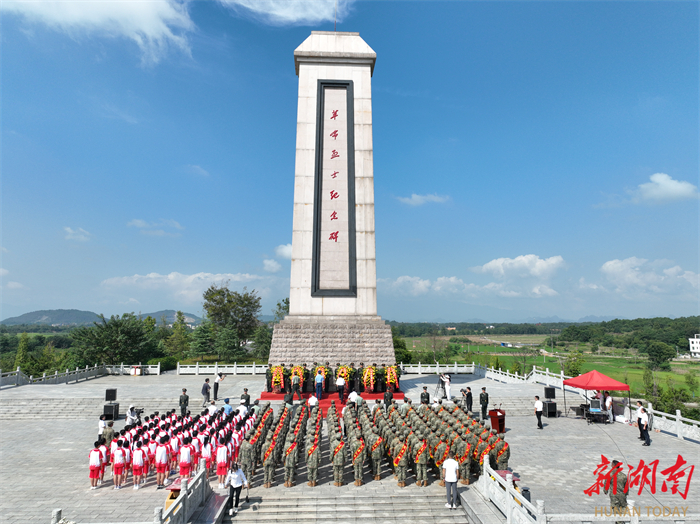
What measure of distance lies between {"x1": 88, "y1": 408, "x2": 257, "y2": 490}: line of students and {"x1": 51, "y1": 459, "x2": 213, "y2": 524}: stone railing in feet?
2.99

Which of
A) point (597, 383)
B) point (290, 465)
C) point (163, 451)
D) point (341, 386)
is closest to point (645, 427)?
point (597, 383)

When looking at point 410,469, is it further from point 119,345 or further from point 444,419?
point 119,345

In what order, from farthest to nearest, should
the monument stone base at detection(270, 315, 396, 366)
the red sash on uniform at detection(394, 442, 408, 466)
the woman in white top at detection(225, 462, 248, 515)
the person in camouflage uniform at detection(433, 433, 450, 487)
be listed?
the monument stone base at detection(270, 315, 396, 366) < the person in camouflage uniform at detection(433, 433, 450, 487) < the red sash on uniform at detection(394, 442, 408, 466) < the woman in white top at detection(225, 462, 248, 515)

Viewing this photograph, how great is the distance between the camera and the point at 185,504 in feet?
25.5

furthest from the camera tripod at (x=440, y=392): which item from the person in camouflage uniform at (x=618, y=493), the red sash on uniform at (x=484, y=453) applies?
the person in camouflage uniform at (x=618, y=493)

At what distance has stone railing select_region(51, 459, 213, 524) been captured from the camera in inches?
267

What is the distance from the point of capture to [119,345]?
3469cm

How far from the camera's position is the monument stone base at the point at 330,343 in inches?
861

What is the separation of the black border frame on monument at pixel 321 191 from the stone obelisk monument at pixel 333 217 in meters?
0.05

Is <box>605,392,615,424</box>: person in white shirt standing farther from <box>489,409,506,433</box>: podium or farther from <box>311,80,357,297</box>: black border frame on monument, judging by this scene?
<box>311,80,357,297</box>: black border frame on monument

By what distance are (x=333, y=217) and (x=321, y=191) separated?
1644 mm

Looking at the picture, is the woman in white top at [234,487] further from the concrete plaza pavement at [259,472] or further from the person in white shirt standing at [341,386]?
the person in white shirt standing at [341,386]

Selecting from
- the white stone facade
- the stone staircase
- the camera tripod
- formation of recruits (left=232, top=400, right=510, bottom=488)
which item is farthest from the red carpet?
the stone staircase

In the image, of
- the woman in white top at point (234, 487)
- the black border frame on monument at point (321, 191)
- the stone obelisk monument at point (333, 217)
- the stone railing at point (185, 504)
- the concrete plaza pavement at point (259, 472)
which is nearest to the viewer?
the stone railing at point (185, 504)
